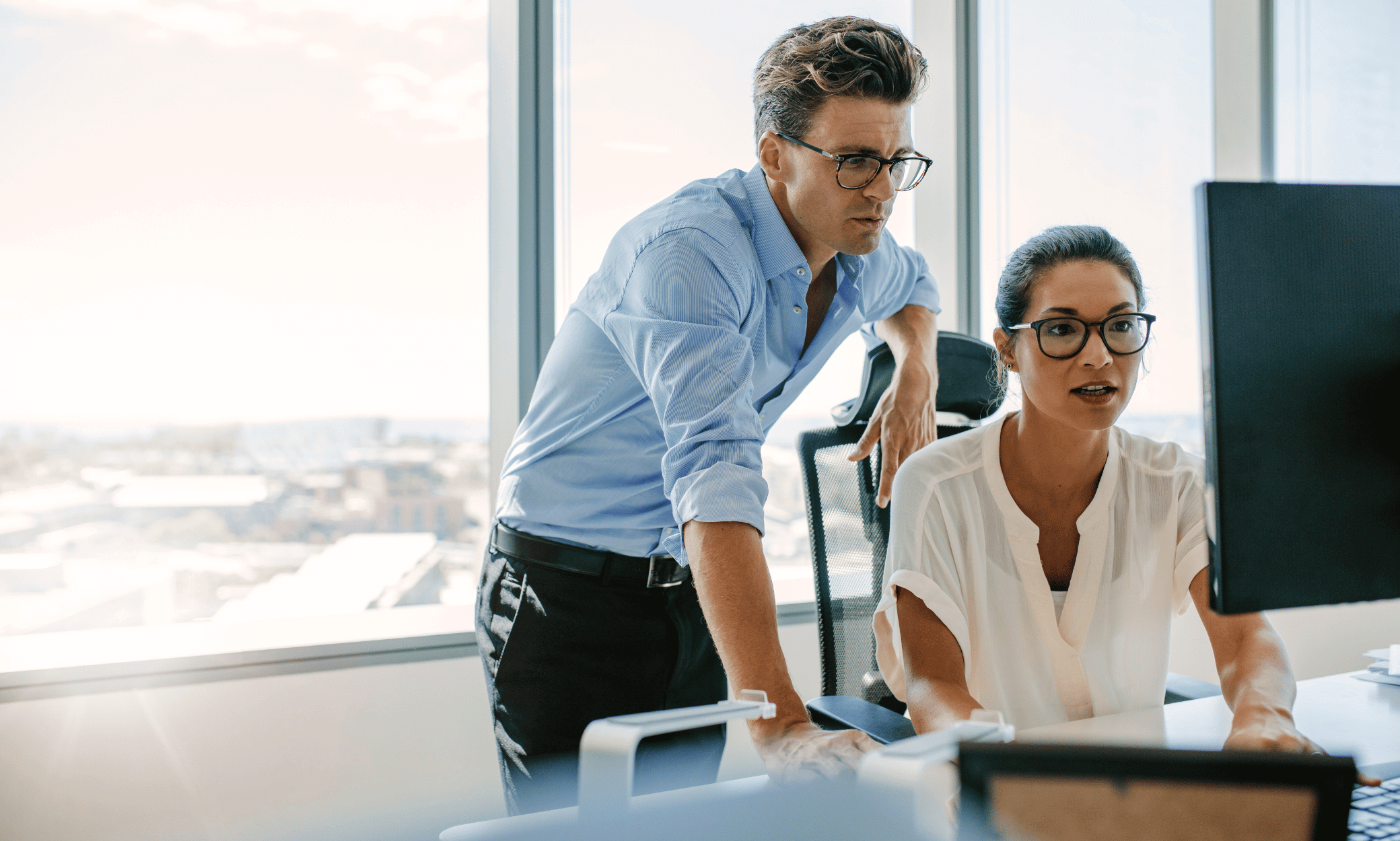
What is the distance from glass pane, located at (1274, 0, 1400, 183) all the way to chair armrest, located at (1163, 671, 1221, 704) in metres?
2.55

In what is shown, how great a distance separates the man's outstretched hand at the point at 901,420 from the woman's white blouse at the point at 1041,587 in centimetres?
16

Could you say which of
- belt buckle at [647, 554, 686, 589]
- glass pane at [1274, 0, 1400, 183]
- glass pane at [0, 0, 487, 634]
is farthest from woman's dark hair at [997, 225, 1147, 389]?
glass pane at [1274, 0, 1400, 183]

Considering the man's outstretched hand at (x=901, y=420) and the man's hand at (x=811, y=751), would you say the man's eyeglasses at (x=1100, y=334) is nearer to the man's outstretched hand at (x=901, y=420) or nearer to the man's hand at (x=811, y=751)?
the man's outstretched hand at (x=901, y=420)

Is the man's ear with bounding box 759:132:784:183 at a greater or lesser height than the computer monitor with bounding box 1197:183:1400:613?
greater

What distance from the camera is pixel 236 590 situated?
1970 mm

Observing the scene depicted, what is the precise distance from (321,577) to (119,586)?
1.31 feet

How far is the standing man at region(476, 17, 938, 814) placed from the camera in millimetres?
1064

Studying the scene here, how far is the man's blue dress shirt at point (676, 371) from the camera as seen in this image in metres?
0.95

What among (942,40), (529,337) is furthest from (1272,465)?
(942,40)

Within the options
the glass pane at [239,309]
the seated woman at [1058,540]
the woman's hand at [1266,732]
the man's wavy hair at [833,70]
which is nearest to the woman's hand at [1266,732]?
the woman's hand at [1266,732]

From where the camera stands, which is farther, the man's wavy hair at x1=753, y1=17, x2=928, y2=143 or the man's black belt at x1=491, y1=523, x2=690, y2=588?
the man's black belt at x1=491, y1=523, x2=690, y2=588

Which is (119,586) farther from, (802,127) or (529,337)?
(802,127)

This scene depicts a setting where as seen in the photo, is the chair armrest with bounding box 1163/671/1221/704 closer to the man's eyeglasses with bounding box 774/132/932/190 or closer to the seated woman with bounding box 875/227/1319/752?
the seated woman with bounding box 875/227/1319/752

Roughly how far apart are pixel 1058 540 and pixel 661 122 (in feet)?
5.17
